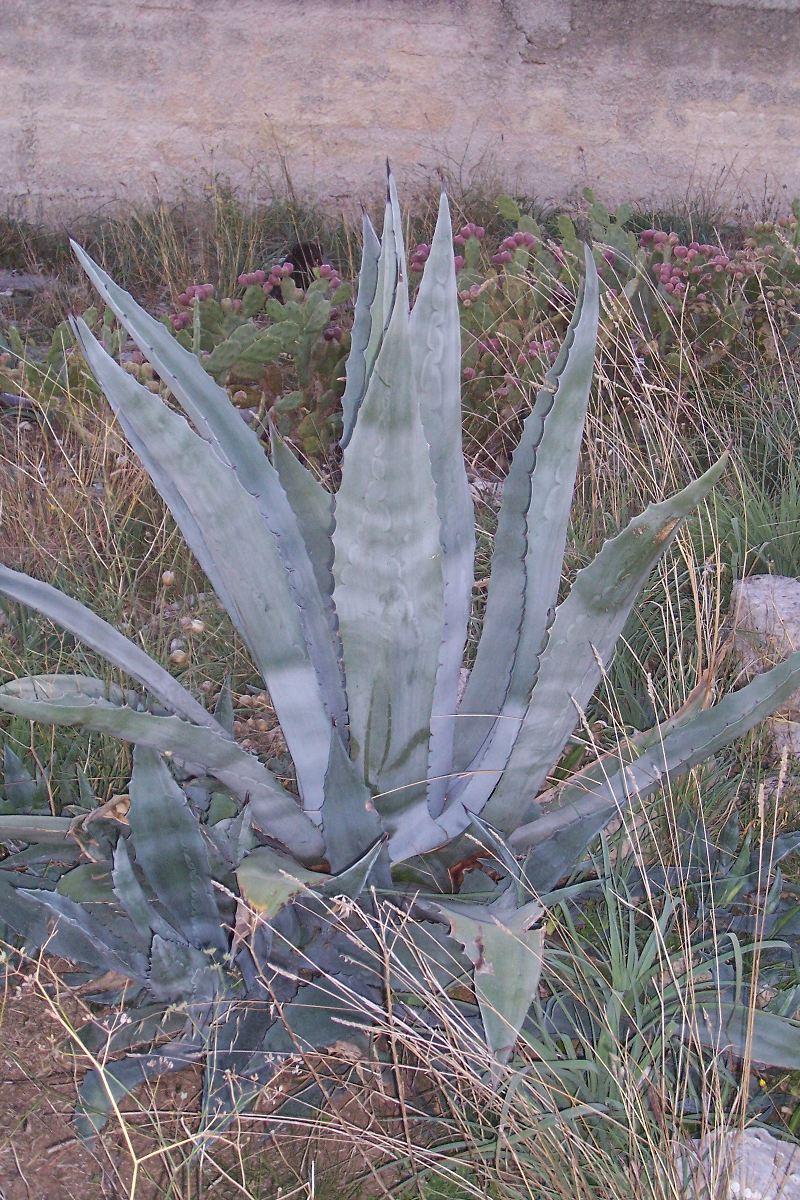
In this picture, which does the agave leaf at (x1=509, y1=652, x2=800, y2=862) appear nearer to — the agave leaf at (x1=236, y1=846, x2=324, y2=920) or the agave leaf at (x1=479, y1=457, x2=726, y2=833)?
the agave leaf at (x1=479, y1=457, x2=726, y2=833)

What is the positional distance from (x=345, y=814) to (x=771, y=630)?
4.05ft

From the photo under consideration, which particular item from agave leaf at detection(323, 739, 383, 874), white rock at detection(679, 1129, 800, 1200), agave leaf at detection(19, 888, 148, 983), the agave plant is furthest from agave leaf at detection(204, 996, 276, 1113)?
white rock at detection(679, 1129, 800, 1200)

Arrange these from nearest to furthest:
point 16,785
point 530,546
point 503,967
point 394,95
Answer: point 503,967
point 530,546
point 16,785
point 394,95

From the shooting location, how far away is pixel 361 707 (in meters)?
1.69

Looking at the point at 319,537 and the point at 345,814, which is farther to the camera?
the point at 319,537

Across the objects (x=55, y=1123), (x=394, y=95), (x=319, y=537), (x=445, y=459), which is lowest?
(x=55, y=1123)

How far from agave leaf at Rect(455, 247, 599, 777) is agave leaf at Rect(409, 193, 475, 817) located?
48mm

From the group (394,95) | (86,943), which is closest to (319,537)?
(86,943)

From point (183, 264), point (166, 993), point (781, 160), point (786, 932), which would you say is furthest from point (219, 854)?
point (781, 160)

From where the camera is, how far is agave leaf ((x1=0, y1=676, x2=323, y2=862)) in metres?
1.43

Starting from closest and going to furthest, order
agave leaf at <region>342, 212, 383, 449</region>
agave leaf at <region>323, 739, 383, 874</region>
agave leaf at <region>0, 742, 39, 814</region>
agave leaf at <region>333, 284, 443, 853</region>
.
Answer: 1. agave leaf at <region>333, 284, 443, 853</region>
2. agave leaf at <region>323, 739, 383, 874</region>
3. agave leaf at <region>342, 212, 383, 449</region>
4. agave leaf at <region>0, 742, 39, 814</region>

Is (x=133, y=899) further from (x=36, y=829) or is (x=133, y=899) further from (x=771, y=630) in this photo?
(x=771, y=630)

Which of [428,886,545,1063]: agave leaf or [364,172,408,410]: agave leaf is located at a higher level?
[364,172,408,410]: agave leaf

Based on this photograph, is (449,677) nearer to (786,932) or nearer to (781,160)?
(786,932)
